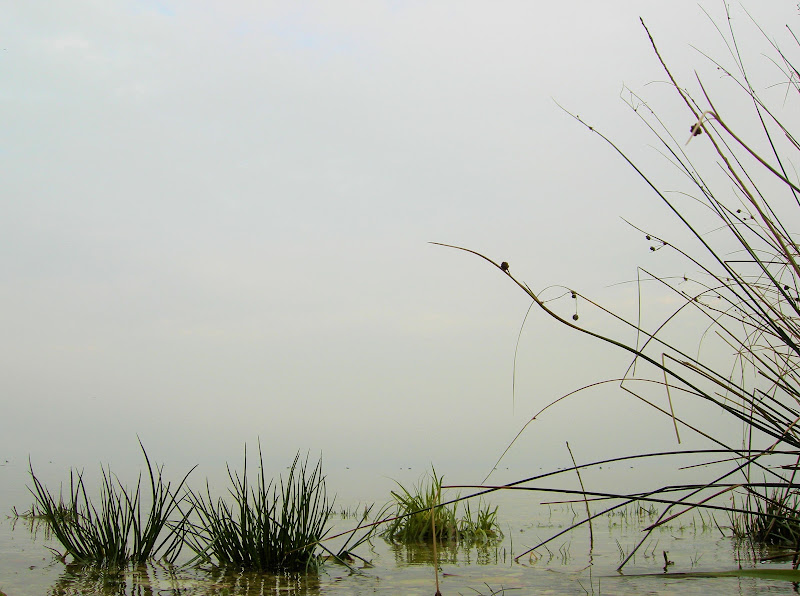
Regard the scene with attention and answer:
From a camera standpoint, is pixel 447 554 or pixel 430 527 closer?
pixel 447 554

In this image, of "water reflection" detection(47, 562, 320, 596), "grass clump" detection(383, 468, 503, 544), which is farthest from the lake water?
"grass clump" detection(383, 468, 503, 544)

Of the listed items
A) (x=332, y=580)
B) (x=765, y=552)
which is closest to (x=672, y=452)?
(x=332, y=580)

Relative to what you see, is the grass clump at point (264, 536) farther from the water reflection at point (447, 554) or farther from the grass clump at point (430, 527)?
the grass clump at point (430, 527)

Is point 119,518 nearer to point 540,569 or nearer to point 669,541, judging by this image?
point 540,569

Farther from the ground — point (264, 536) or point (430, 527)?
point (264, 536)

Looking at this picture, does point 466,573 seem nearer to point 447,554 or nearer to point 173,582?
point 447,554

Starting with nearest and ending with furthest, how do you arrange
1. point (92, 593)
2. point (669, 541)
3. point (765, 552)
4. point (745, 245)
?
1. point (745, 245)
2. point (92, 593)
3. point (765, 552)
4. point (669, 541)

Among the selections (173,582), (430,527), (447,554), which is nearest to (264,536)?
(173,582)

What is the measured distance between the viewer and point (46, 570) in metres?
3.40

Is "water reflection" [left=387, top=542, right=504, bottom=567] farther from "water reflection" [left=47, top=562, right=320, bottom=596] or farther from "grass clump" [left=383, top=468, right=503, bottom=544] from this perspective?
"water reflection" [left=47, top=562, right=320, bottom=596]

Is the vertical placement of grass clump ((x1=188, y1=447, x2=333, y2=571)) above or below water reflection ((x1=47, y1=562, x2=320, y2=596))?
above

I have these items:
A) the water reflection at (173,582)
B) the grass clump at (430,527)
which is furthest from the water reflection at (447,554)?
the water reflection at (173,582)

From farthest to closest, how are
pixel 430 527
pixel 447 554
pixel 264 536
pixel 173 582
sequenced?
1. pixel 430 527
2. pixel 447 554
3. pixel 264 536
4. pixel 173 582

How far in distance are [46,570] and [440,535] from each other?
8.29 feet
